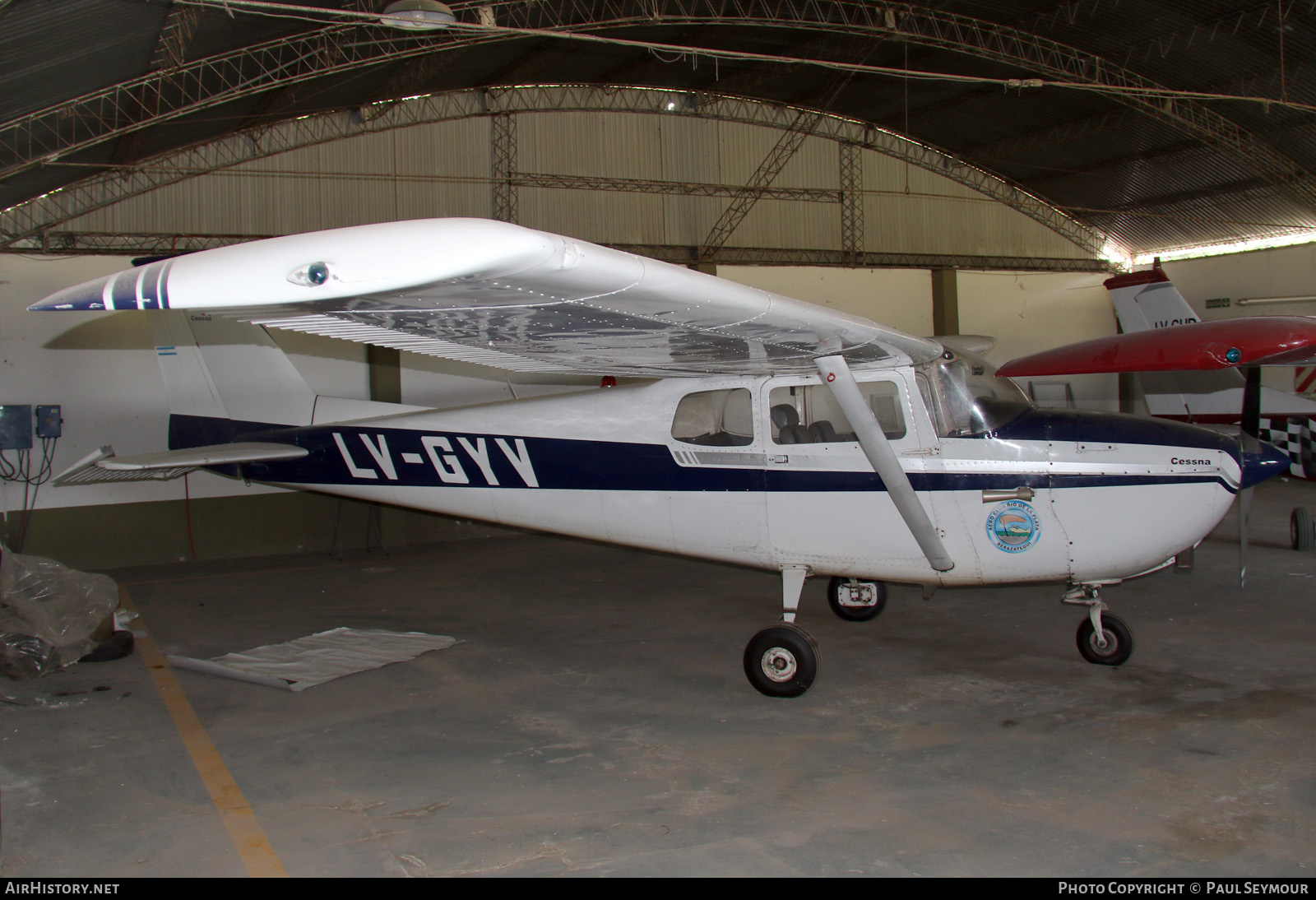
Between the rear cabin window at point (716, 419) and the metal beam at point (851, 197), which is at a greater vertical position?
the metal beam at point (851, 197)

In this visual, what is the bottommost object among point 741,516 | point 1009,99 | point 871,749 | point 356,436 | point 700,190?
point 871,749

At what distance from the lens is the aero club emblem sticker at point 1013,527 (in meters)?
5.62

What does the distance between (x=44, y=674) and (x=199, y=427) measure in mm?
2588

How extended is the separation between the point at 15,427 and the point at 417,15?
21.7 ft

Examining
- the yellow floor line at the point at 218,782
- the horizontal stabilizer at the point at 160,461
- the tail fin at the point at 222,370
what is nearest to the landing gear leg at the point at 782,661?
the yellow floor line at the point at 218,782

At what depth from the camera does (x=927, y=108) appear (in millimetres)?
18375

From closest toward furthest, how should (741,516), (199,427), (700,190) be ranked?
(741,516) → (199,427) → (700,190)

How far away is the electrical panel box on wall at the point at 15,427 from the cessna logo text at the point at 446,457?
5455 mm

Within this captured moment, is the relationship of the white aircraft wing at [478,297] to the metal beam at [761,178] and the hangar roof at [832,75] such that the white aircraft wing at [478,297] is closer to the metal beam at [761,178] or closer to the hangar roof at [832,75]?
the hangar roof at [832,75]

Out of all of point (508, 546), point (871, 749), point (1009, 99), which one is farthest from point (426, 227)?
point (1009, 99)

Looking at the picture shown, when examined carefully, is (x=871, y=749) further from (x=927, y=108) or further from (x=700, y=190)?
(x=927, y=108)

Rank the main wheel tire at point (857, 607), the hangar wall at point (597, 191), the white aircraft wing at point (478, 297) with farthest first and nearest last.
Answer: the hangar wall at point (597, 191)
the main wheel tire at point (857, 607)
the white aircraft wing at point (478, 297)

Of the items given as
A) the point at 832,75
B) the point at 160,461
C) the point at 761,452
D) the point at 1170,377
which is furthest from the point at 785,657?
the point at 832,75

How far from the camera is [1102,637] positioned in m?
6.18
